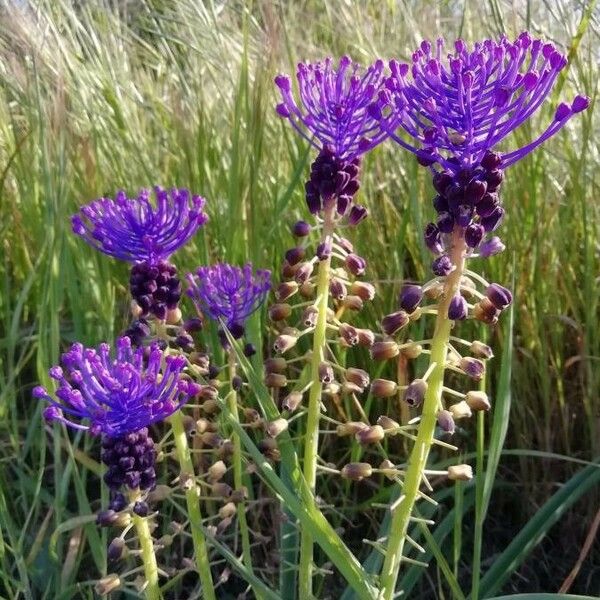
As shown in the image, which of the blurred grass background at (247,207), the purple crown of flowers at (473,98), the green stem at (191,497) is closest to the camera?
the purple crown of flowers at (473,98)

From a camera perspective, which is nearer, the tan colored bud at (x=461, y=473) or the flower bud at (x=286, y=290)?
the tan colored bud at (x=461, y=473)

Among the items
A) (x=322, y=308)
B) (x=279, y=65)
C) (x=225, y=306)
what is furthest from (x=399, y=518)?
(x=279, y=65)

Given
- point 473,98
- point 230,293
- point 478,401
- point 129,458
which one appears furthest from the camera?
point 230,293

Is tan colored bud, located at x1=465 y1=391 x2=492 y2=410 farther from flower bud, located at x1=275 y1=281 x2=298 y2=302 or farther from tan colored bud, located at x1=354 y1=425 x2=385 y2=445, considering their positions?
flower bud, located at x1=275 y1=281 x2=298 y2=302

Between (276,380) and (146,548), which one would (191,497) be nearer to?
(146,548)

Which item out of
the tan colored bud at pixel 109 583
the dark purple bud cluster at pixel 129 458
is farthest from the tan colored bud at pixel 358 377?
the tan colored bud at pixel 109 583

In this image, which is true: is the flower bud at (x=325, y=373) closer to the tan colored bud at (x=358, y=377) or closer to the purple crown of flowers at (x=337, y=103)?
the tan colored bud at (x=358, y=377)

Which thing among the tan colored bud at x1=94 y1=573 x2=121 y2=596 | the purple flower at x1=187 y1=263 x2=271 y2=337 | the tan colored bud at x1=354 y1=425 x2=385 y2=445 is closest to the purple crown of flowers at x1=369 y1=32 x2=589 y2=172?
the tan colored bud at x1=354 y1=425 x2=385 y2=445

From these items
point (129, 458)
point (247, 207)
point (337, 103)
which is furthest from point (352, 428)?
point (247, 207)
